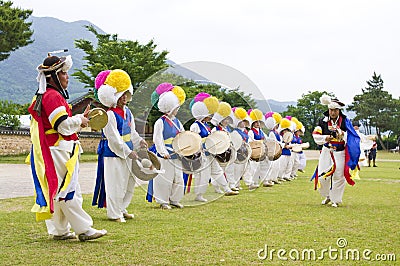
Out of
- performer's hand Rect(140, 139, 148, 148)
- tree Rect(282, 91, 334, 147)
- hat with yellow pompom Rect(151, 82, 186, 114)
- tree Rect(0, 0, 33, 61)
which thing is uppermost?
tree Rect(0, 0, 33, 61)

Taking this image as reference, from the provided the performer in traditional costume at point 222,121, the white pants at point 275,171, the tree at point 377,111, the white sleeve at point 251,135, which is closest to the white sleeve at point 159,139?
the performer in traditional costume at point 222,121

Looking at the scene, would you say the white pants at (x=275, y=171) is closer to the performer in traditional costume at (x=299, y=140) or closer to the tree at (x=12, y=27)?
the performer in traditional costume at (x=299, y=140)

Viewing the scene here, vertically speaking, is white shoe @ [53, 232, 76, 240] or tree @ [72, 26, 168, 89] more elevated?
tree @ [72, 26, 168, 89]

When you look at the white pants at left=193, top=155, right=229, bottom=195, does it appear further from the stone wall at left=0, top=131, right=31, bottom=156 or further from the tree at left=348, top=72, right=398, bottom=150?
the tree at left=348, top=72, right=398, bottom=150

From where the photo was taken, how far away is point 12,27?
94.5 ft

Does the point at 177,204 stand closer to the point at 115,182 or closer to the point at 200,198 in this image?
the point at 200,198

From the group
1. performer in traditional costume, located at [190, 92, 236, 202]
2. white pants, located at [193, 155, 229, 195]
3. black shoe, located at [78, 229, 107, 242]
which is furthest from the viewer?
performer in traditional costume, located at [190, 92, 236, 202]

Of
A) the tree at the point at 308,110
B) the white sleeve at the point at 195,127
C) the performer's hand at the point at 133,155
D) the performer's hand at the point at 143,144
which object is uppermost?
the tree at the point at 308,110

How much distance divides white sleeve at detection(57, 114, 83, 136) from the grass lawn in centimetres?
121

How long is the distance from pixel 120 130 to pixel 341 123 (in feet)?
14.2

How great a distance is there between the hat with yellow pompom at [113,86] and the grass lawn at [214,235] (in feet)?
5.47

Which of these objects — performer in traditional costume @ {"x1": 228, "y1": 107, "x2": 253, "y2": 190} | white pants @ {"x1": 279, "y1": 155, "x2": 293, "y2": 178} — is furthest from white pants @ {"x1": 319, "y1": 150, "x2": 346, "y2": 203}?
white pants @ {"x1": 279, "y1": 155, "x2": 293, "y2": 178}

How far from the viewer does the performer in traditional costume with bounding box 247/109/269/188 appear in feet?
35.6

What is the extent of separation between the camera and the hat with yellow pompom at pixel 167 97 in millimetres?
8532
